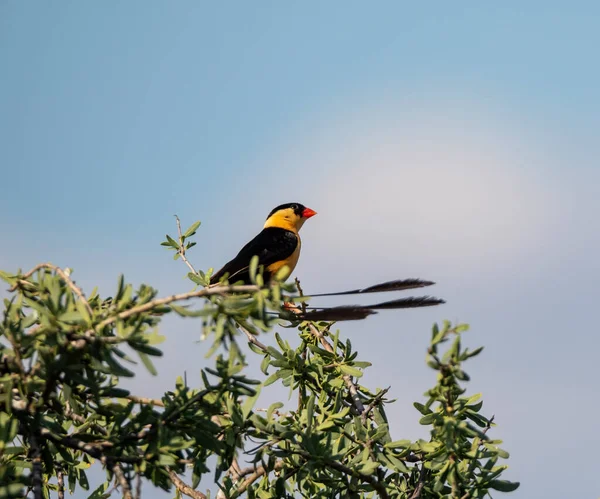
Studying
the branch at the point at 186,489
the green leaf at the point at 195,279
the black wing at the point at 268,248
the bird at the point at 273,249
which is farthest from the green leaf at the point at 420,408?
the black wing at the point at 268,248

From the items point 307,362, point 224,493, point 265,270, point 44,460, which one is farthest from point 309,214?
point 44,460

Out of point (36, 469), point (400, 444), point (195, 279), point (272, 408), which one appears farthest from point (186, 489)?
point (195, 279)

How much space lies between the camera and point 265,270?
8258 mm

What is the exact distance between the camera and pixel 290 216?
10.1 metres

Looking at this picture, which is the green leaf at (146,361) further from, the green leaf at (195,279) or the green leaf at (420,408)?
the green leaf at (195,279)

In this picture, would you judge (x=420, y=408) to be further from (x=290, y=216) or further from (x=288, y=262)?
(x=290, y=216)

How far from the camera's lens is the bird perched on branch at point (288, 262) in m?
3.58

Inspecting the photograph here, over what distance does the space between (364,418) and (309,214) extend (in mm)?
5820

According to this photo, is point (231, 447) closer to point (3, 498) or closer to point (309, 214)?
point (3, 498)

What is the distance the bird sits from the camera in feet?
25.8

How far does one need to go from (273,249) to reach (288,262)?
209 mm

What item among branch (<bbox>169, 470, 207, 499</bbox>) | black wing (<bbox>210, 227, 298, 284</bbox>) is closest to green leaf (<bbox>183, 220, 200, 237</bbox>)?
black wing (<bbox>210, 227, 298, 284</bbox>)

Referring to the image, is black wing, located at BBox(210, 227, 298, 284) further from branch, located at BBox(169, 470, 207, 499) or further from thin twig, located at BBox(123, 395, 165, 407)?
thin twig, located at BBox(123, 395, 165, 407)

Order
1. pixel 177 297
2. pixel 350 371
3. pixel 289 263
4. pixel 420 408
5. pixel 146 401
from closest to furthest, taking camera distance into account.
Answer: pixel 177 297 → pixel 146 401 → pixel 420 408 → pixel 350 371 → pixel 289 263
